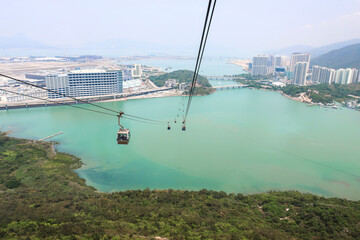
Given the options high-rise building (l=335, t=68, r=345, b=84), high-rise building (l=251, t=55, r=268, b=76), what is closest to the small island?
high-rise building (l=251, t=55, r=268, b=76)

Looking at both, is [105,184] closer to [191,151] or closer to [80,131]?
[191,151]

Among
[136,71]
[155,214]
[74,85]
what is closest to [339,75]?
[136,71]

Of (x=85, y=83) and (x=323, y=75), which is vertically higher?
(x=323, y=75)

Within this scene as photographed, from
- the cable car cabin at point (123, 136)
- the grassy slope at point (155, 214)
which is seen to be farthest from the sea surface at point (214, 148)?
the cable car cabin at point (123, 136)

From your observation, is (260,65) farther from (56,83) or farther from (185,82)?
(56,83)

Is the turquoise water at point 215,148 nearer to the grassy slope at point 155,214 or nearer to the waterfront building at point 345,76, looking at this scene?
the grassy slope at point 155,214

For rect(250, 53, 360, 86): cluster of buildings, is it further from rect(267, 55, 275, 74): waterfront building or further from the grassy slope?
the grassy slope

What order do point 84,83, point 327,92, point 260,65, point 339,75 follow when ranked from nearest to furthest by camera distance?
point 84,83 < point 327,92 < point 339,75 < point 260,65
